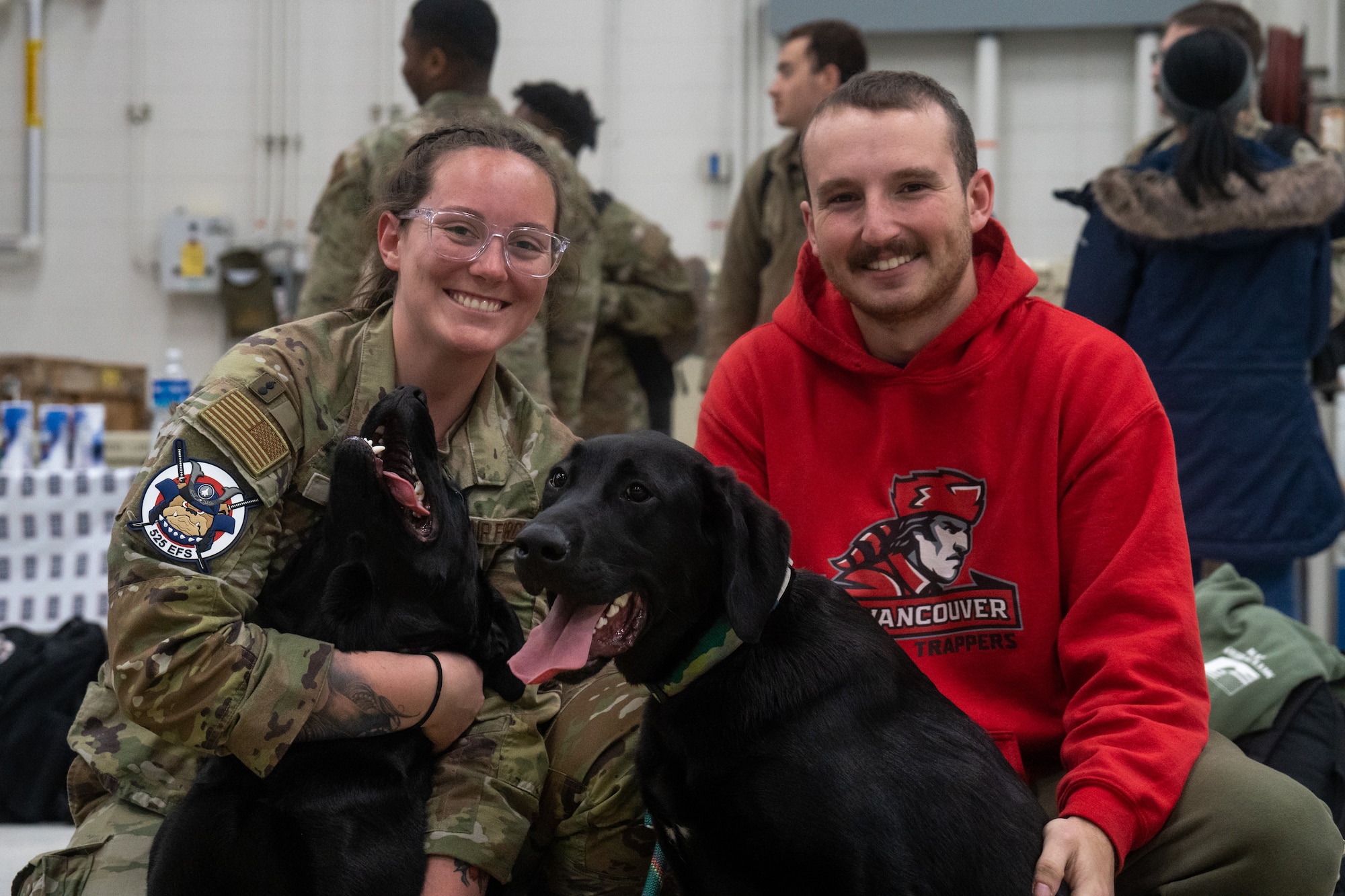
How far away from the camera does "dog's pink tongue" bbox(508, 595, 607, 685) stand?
4.73 ft

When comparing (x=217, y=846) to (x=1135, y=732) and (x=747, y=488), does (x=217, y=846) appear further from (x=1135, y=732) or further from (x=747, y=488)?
(x=1135, y=732)

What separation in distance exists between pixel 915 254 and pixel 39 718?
2799mm

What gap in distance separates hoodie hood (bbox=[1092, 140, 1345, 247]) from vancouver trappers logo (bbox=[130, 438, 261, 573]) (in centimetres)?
248

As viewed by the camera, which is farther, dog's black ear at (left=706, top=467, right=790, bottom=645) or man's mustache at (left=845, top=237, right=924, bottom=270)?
man's mustache at (left=845, top=237, right=924, bottom=270)

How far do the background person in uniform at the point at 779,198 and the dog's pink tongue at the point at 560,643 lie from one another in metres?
2.53

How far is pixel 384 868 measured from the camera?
161cm

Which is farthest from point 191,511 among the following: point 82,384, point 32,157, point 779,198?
point 32,157

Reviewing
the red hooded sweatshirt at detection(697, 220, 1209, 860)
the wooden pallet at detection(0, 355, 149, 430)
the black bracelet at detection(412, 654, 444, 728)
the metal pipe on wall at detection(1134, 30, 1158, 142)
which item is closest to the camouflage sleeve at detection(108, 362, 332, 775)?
the black bracelet at detection(412, 654, 444, 728)

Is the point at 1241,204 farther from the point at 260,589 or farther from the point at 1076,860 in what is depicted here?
the point at 260,589

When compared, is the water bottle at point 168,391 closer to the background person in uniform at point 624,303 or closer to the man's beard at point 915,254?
the background person in uniform at point 624,303

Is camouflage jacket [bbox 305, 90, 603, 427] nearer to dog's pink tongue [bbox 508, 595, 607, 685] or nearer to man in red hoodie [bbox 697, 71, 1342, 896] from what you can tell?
man in red hoodie [bbox 697, 71, 1342, 896]

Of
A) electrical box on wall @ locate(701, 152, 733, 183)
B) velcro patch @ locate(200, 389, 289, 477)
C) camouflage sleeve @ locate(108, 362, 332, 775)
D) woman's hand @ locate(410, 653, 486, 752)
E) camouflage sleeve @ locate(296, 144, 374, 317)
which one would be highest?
electrical box on wall @ locate(701, 152, 733, 183)

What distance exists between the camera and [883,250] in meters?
1.82

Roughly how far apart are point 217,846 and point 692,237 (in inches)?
274
